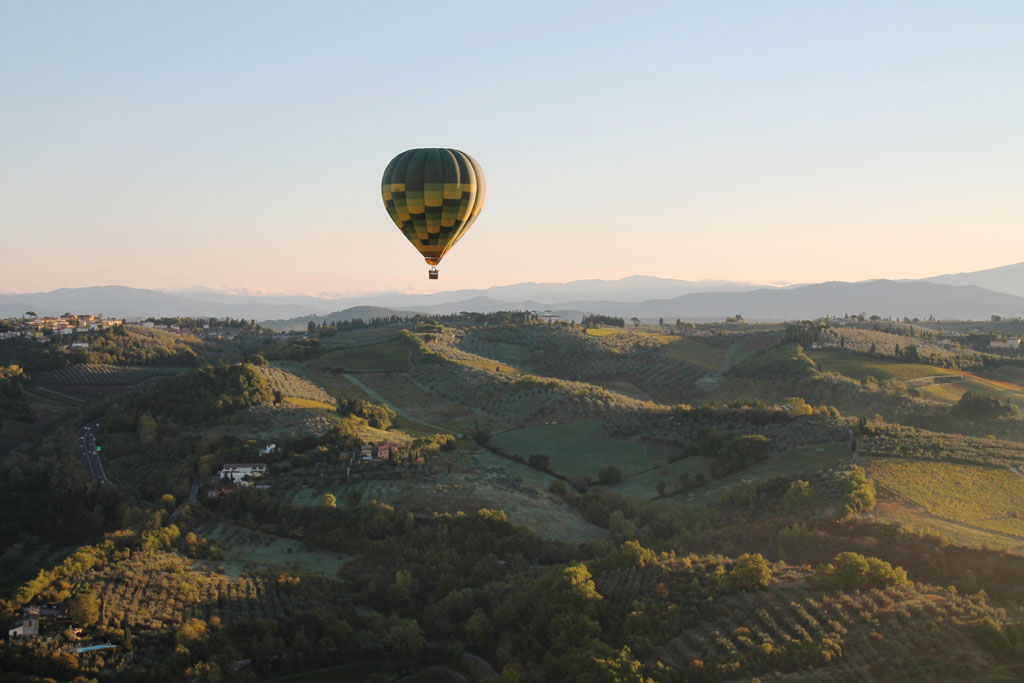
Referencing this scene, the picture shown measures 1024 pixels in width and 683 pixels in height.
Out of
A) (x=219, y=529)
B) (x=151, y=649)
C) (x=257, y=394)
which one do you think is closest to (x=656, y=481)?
(x=219, y=529)

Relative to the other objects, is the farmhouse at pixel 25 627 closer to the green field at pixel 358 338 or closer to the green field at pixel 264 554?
the green field at pixel 264 554

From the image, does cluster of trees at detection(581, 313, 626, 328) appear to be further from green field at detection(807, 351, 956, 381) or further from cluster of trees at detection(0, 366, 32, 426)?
cluster of trees at detection(0, 366, 32, 426)

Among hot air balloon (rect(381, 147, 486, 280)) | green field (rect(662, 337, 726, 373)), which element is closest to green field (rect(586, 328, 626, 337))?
green field (rect(662, 337, 726, 373))

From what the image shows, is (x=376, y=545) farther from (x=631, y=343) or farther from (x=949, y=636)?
(x=631, y=343)

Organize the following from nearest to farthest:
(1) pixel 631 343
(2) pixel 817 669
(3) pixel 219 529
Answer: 1. (2) pixel 817 669
2. (3) pixel 219 529
3. (1) pixel 631 343

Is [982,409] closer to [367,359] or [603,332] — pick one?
[367,359]

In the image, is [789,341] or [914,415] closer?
[914,415]
